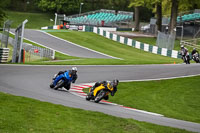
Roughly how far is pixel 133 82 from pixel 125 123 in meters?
10.6

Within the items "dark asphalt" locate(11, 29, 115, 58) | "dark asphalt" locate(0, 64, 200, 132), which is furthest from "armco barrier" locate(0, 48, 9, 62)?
"dark asphalt" locate(11, 29, 115, 58)

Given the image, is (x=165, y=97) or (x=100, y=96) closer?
(x=100, y=96)

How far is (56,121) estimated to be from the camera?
9094mm

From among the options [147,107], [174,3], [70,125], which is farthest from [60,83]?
[174,3]

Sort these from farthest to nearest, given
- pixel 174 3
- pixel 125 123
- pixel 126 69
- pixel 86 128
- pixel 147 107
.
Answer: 1. pixel 174 3
2. pixel 126 69
3. pixel 147 107
4. pixel 125 123
5. pixel 86 128

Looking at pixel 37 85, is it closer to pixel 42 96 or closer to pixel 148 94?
pixel 42 96

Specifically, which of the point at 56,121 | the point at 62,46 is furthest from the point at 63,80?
the point at 62,46

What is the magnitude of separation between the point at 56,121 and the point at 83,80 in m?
10.9

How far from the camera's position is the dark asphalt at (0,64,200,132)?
1228 cm

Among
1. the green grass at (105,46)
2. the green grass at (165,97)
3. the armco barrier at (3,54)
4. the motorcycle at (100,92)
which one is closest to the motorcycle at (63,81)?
the motorcycle at (100,92)

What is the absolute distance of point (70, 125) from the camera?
29.2 feet

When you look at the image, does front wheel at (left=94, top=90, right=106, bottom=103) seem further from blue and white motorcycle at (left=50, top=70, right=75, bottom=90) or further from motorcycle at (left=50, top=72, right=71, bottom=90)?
motorcycle at (left=50, top=72, right=71, bottom=90)

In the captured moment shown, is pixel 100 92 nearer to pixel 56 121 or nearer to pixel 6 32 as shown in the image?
pixel 56 121

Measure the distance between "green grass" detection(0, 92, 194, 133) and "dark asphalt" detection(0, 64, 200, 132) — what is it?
164 centimetres
